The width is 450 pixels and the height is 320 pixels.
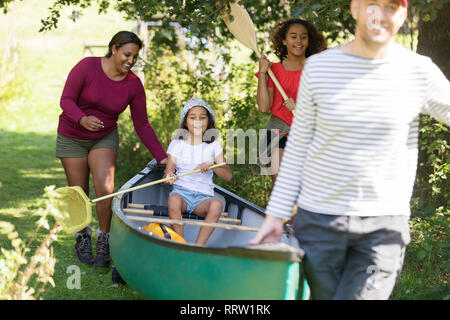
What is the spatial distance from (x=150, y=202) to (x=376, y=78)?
352cm

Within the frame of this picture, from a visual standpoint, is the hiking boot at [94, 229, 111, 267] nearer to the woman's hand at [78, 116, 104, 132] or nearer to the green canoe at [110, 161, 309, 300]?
the green canoe at [110, 161, 309, 300]

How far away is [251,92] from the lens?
7.87m

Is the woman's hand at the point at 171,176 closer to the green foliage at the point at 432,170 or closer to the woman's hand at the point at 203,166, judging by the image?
the woman's hand at the point at 203,166

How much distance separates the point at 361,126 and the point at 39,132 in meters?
10.6

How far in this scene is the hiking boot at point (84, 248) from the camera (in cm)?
503

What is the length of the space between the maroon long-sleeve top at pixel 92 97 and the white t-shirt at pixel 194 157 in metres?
0.51

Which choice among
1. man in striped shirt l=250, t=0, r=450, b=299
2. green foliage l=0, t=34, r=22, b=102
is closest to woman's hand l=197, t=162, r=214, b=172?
man in striped shirt l=250, t=0, r=450, b=299

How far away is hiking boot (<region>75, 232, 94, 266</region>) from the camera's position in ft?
16.5

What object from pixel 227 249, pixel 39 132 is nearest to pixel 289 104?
pixel 227 249

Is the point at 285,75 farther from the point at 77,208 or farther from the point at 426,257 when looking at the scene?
the point at 77,208

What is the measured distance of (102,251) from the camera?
16.5 feet

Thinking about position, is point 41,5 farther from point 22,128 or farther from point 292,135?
point 292,135

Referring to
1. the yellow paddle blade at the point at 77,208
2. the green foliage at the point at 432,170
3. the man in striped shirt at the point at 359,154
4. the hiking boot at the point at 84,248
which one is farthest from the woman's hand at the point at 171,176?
the man in striped shirt at the point at 359,154
